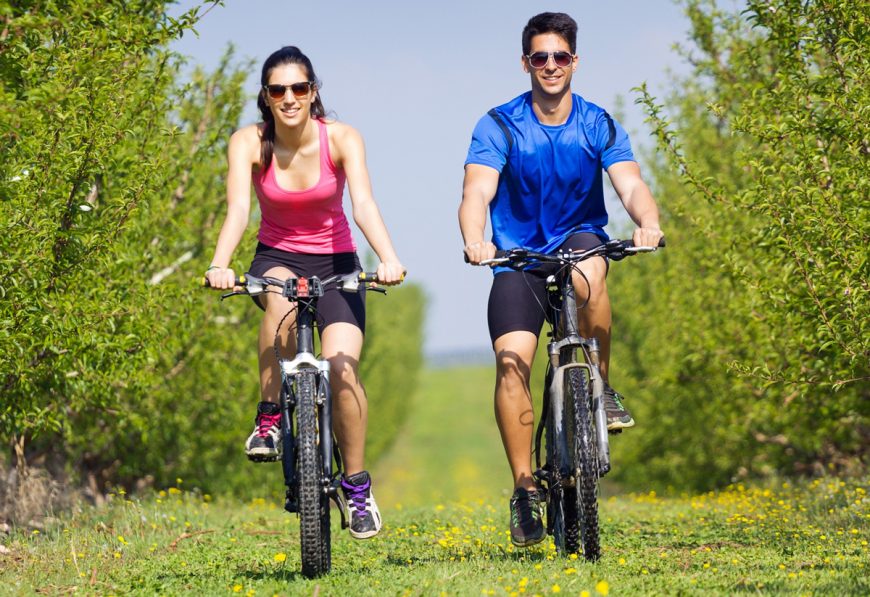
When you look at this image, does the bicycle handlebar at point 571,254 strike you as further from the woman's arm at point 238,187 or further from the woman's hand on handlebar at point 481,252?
the woman's arm at point 238,187

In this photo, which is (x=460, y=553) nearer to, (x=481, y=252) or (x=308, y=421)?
(x=308, y=421)

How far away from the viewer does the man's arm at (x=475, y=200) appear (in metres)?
5.76

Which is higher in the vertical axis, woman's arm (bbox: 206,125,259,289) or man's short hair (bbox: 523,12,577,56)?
man's short hair (bbox: 523,12,577,56)

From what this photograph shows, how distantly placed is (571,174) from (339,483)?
204cm

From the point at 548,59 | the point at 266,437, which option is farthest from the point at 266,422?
the point at 548,59

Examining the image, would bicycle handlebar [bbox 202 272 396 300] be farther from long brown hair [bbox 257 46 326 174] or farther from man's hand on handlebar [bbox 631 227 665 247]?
man's hand on handlebar [bbox 631 227 665 247]

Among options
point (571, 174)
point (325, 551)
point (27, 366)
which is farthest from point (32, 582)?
point (571, 174)

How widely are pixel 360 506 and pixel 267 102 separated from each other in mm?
2171

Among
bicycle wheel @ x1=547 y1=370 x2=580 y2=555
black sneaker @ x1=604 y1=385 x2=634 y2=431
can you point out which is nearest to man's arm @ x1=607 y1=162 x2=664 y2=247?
black sneaker @ x1=604 y1=385 x2=634 y2=431

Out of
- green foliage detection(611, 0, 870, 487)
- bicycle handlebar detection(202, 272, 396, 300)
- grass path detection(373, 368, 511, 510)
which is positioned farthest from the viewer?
grass path detection(373, 368, 511, 510)

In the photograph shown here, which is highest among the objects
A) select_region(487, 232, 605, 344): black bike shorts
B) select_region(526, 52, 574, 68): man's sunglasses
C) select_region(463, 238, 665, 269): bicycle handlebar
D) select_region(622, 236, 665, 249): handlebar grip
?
select_region(526, 52, 574, 68): man's sunglasses

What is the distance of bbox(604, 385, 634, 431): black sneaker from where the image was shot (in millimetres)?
5617

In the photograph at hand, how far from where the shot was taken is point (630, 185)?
5941mm

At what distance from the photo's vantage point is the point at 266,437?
575 cm
